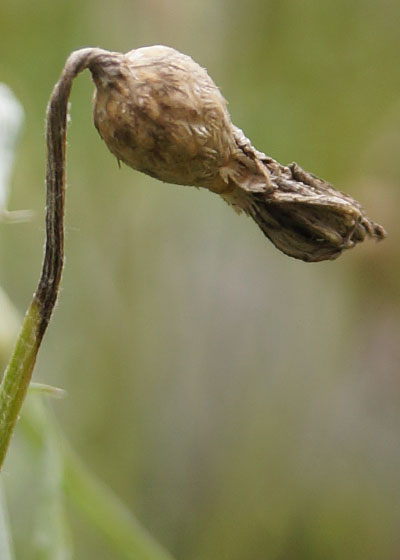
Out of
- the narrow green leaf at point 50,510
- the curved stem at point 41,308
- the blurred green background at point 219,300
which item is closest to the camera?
the curved stem at point 41,308

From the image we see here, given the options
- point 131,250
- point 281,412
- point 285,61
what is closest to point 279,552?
point 281,412

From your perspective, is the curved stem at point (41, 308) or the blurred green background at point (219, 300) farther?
the blurred green background at point (219, 300)

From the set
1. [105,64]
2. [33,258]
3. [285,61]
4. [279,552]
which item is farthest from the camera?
[33,258]

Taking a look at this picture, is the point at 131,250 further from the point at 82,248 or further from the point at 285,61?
the point at 285,61

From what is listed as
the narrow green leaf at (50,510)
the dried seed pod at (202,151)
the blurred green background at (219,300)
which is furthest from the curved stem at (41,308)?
the blurred green background at (219,300)

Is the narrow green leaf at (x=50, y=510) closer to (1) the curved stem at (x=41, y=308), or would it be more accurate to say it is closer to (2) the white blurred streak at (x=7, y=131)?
(2) the white blurred streak at (x=7, y=131)
